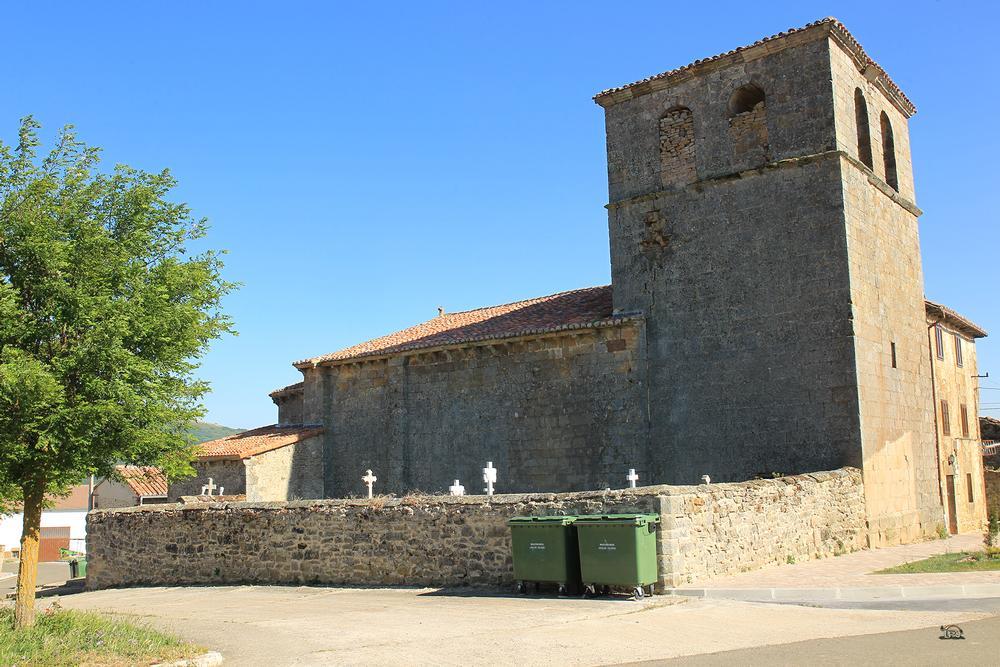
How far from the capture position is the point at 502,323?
79.6 ft

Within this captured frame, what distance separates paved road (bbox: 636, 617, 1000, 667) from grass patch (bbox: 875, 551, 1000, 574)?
416 centimetres

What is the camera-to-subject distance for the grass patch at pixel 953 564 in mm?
12695

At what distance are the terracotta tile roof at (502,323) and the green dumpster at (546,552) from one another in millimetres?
8910

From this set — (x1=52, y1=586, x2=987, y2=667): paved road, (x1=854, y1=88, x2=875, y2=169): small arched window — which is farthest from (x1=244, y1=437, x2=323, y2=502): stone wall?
(x1=854, y1=88, x2=875, y2=169): small arched window

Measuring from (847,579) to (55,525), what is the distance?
43.0 metres

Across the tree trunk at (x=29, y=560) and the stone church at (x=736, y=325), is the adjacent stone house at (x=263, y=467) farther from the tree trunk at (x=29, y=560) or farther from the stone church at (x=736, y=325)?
the tree trunk at (x=29, y=560)

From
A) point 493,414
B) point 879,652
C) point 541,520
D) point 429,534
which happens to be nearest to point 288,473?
point 493,414

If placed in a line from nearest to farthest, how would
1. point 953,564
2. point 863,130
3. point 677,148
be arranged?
point 953,564, point 863,130, point 677,148

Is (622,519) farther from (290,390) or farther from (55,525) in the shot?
(55,525)

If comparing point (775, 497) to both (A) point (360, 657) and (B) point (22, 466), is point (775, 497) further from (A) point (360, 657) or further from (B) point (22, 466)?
(B) point (22, 466)

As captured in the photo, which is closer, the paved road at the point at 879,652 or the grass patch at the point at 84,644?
the paved road at the point at 879,652

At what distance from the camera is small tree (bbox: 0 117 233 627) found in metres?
9.73

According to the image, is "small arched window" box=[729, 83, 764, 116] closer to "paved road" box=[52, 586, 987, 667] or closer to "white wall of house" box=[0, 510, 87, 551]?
"paved road" box=[52, 586, 987, 667]


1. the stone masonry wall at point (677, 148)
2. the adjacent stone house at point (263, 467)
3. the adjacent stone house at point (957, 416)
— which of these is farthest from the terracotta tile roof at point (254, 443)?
the adjacent stone house at point (957, 416)
